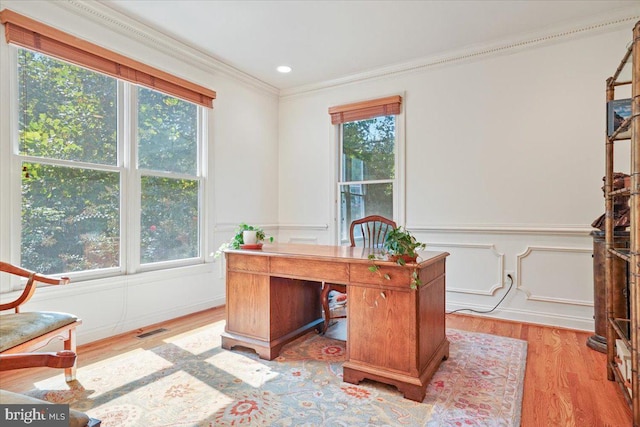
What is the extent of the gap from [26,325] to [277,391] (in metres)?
1.40

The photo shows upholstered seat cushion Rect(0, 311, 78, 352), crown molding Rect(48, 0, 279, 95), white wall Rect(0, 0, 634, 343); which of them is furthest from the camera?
white wall Rect(0, 0, 634, 343)

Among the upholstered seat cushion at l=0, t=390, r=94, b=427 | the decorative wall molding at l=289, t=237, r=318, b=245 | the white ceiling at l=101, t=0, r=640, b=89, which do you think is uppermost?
the white ceiling at l=101, t=0, r=640, b=89

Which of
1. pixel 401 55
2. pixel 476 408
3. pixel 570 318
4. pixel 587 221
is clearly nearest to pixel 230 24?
pixel 401 55

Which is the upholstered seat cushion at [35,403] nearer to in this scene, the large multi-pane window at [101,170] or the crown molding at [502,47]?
the large multi-pane window at [101,170]

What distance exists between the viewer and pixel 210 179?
3748 mm

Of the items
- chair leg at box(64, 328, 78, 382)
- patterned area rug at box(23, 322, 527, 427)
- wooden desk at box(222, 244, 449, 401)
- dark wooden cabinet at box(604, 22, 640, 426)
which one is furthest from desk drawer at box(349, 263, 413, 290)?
chair leg at box(64, 328, 78, 382)

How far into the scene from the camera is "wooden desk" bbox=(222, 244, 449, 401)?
6.30 ft

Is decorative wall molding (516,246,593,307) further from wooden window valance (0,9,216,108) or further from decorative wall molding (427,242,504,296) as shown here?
wooden window valance (0,9,216,108)

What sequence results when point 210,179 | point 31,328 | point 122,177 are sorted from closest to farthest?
point 31,328 < point 122,177 < point 210,179

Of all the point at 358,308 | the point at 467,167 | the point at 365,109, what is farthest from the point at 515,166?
the point at 358,308

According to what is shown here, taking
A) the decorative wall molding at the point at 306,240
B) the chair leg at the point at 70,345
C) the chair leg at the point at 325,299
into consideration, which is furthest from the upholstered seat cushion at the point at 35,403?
the decorative wall molding at the point at 306,240

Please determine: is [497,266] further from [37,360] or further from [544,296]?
[37,360]

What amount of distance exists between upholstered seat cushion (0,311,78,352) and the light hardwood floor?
0.44m

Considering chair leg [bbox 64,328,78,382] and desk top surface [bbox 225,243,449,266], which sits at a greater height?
desk top surface [bbox 225,243,449,266]
